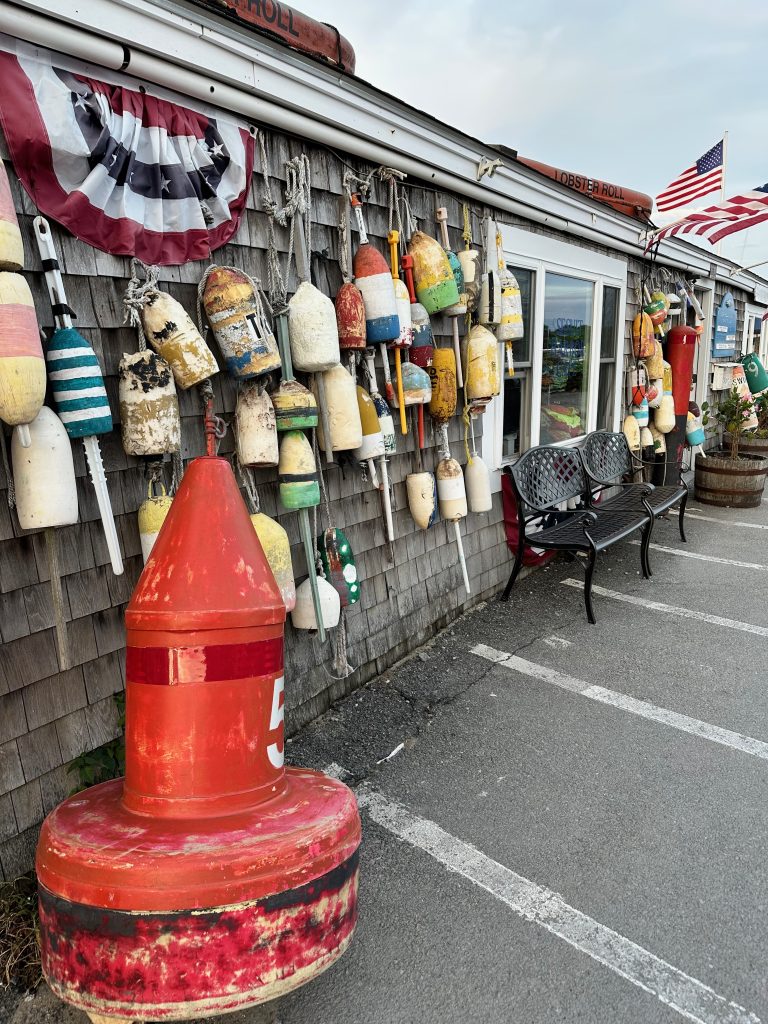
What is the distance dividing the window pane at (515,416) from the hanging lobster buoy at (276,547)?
244 centimetres

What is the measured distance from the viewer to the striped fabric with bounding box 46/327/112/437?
75.7 inches

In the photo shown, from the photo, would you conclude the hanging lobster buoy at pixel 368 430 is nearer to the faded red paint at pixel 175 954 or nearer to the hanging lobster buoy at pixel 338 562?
the hanging lobster buoy at pixel 338 562

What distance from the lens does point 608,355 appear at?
6156 mm

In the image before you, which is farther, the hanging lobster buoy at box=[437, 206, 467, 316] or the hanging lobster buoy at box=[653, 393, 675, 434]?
the hanging lobster buoy at box=[653, 393, 675, 434]

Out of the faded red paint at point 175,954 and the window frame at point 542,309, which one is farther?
the window frame at point 542,309

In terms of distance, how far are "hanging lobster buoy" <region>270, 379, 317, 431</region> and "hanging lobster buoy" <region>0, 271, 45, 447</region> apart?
3.11 ft

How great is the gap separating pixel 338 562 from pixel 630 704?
5.00ft

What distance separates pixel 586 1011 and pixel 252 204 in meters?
2.79

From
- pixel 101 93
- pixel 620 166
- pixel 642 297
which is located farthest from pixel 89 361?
pixel 620 166

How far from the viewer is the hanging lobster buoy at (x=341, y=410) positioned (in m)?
2.84

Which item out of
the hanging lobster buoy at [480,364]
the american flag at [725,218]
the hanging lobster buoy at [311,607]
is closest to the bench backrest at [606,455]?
the hanging lobster buoy at [480,364]

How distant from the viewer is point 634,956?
1.83 meters

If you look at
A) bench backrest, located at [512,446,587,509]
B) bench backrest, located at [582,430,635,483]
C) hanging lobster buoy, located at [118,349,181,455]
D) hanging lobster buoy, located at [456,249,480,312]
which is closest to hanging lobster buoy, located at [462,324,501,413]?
hanging lobster buoy, located at [456,249,480,312]

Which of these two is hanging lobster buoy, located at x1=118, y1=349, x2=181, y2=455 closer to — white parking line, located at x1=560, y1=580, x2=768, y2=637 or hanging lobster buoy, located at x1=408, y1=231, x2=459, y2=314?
hanging lobster buoy, located at x1=408, y1=231, x2=459, y2=314
